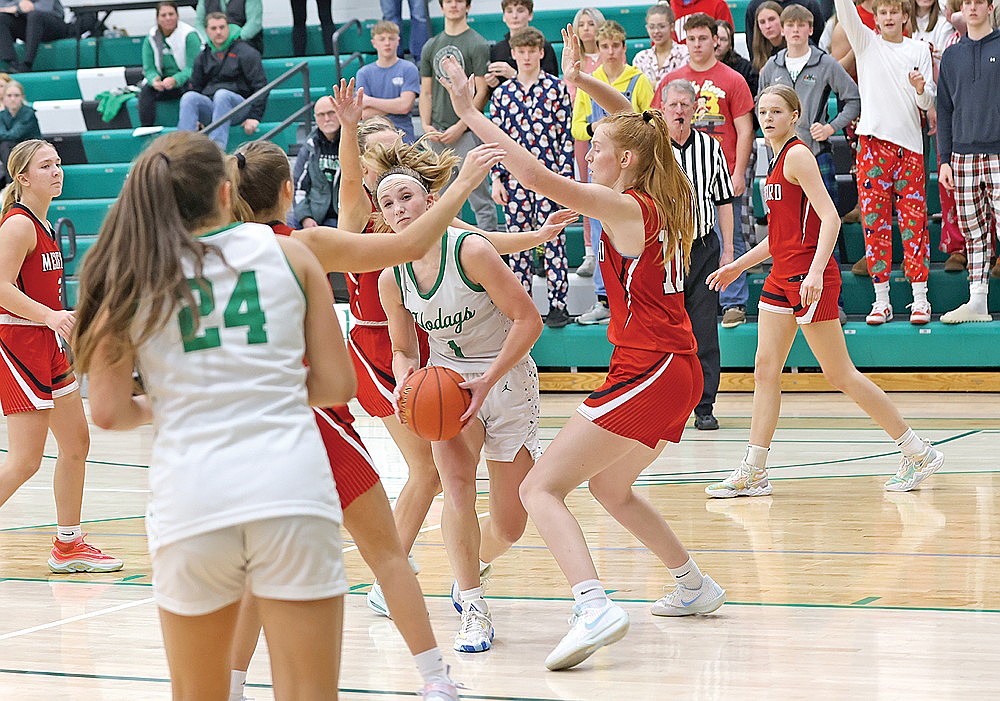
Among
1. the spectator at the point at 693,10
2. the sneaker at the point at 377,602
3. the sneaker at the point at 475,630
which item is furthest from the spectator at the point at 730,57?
the sneaker at the point at 475,630

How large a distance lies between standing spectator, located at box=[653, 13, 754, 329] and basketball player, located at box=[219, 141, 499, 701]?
6.27 metres

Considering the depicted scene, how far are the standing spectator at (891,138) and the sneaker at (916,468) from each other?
3.14 metres

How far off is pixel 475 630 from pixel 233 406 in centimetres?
198

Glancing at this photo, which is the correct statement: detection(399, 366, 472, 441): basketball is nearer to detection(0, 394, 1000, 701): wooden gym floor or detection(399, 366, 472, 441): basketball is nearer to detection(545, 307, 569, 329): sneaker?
detection(0, 394, 1000, 701): wooden gym floor

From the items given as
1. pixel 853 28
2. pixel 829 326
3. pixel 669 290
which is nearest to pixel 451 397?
pixel 669 290

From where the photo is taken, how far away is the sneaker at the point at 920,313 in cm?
948

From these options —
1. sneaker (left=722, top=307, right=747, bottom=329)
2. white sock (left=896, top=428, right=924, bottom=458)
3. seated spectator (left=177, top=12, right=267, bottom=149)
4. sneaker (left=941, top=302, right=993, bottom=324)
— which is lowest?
sneaker (left=722, top=307, right=747, bottom=329)

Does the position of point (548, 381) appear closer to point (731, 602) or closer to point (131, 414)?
point (731, 602)

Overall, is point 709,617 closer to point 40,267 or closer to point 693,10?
point 40,267

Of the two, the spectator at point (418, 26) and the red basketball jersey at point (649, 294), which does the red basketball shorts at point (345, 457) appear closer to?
the red basketball jersey at point (649, 294)

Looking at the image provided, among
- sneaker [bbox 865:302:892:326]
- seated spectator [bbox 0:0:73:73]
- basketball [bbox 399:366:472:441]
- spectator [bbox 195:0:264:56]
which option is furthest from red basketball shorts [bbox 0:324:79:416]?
seated spectator [bbox 0:0:73:73]

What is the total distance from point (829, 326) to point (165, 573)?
14.8 feet

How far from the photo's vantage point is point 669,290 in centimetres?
415

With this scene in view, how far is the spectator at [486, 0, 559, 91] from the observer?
33.3 ft
